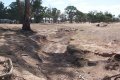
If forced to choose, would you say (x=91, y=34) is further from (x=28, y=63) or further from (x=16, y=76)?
(x=16, y=76)

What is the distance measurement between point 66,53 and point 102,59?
2.28 meters

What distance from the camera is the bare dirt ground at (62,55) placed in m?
11.9

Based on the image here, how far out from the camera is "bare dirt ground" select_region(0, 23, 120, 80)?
39.1 ft

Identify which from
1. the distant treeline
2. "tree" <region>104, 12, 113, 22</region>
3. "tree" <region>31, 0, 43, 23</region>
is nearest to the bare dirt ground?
the distant treeline

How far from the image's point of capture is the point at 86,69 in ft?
42.6

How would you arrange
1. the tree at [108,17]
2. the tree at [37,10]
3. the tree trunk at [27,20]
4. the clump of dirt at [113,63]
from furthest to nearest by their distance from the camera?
the tree at [108,17]
the tree at [37,10]
the tree trunk at [27,20]
the clump of dirt at [113,63]

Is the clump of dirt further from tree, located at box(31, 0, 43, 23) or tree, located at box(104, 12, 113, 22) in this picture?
tree, located at box(104, 12, 113, 22)

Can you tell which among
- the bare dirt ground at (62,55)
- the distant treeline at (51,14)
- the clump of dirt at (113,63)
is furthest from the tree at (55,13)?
the clump of dirt at (113,63)

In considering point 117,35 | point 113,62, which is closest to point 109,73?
point 113,62

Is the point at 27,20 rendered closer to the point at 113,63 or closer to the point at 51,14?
the point at 113,63

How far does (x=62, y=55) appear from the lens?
15.4 metres

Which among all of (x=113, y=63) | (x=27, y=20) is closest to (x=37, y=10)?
(x=27, y=20)

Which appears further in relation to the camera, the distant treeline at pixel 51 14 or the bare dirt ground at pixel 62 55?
the distant treeline at pixel 51 14

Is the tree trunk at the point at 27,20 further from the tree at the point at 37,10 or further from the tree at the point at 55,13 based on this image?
the tree at the point at 55,13
